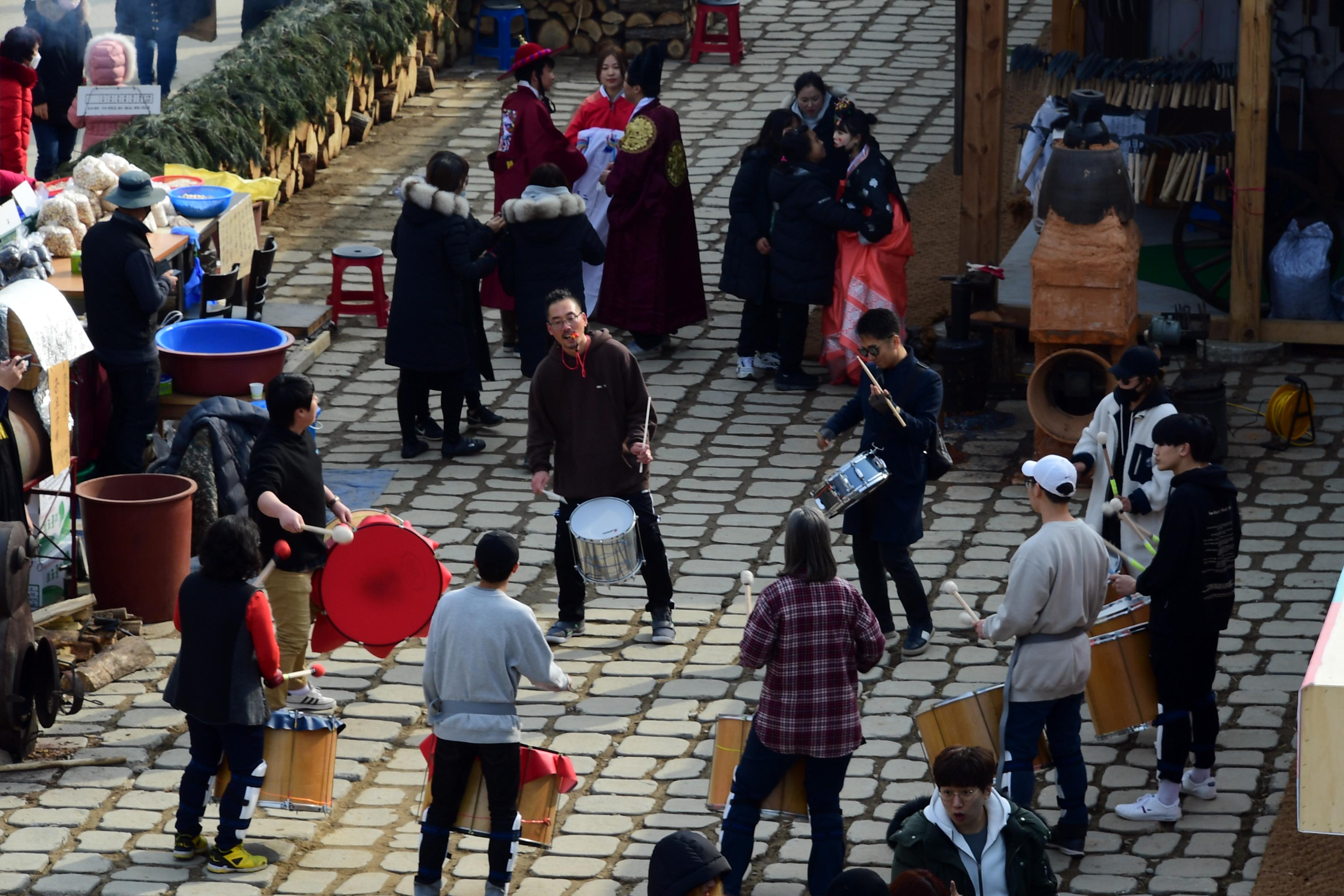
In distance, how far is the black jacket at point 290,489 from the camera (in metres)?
7.79

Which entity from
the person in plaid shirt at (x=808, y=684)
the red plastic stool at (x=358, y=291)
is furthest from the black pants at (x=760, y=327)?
the person in plaid shirt at (x=808, y=684)

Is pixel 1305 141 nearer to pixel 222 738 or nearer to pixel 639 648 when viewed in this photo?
pixel 639 648

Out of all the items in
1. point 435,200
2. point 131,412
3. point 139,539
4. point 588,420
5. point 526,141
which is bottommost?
point 139,539

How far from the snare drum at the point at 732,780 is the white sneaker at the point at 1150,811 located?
1277 millimetres

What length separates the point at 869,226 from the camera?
1155 centimetres

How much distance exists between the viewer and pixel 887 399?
8211 mm

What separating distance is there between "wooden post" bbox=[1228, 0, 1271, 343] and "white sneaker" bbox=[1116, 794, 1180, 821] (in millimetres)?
5525

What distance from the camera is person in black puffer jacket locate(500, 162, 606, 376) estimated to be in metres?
10.9

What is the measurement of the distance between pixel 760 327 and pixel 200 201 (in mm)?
3520

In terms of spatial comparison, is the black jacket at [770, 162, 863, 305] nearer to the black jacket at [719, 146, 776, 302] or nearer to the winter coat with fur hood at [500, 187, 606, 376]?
the black jacket at [719, 146, 776, 302]

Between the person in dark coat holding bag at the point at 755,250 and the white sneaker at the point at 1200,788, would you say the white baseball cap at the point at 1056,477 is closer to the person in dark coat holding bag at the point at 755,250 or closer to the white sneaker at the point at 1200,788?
the white sneaker at the point at 1200,788

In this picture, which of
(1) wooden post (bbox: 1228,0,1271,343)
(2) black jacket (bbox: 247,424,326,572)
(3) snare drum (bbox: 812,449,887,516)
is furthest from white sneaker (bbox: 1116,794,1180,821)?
(1) wooden post (bbox: 1228,0,1271,343)

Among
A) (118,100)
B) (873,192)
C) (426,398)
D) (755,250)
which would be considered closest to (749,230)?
(755,250)

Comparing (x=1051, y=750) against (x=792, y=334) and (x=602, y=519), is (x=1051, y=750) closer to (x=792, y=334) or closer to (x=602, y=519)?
(x=602, y=519)
